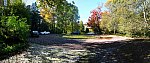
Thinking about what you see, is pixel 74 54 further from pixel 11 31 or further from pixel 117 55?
pixel 11 31

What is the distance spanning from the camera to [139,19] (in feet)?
138

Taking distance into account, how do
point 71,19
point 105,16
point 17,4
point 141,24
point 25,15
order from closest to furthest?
point 17,4, point 25,15, point 141,24, point 105,16, point 71,19

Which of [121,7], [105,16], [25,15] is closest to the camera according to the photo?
[25,15]

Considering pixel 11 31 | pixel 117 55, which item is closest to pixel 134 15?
pixel 117 55

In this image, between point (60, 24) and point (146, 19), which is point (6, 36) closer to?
point (146, 19)

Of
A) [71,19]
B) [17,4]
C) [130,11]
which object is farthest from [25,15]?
[71,19]

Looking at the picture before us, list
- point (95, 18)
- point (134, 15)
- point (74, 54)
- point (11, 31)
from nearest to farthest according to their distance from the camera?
point (74, 54) < point (11, 31) < point (134, 15) < point (95, 18)

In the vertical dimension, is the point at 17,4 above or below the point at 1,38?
above

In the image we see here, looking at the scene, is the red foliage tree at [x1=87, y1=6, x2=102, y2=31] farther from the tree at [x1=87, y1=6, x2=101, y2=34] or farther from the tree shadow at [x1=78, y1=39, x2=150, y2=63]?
the tree shadow at [x1=78, y1=39, x2=150, y2=63]

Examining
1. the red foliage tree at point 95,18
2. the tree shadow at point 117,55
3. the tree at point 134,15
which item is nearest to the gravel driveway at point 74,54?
the tree shadow at point 117,55

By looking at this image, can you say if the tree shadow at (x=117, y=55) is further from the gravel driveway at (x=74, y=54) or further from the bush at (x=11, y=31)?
the bush at (x=11, y=31)

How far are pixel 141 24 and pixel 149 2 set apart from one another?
3605mm

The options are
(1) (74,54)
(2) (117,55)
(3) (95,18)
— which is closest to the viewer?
(2) (117,55)

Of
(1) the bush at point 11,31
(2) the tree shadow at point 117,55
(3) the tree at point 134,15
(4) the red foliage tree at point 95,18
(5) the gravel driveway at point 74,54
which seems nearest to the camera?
(5) the gravel driveway at point 74,54
